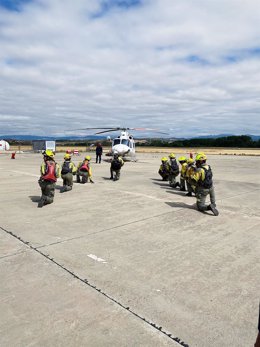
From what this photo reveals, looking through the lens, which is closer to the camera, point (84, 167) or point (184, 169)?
point (184, 169)

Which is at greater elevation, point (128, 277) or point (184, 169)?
point (184, 169)

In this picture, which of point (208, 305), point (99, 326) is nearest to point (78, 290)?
point (99, 326)

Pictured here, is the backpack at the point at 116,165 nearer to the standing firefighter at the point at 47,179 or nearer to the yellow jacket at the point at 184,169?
the yellow jacket at the point at 184,169

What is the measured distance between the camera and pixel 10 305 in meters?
3.34

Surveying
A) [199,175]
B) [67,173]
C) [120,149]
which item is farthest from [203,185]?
[120,149]

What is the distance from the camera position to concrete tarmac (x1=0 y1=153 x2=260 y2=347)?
293 centimetres

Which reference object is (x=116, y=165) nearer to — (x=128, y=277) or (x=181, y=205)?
(x=181, y=205)

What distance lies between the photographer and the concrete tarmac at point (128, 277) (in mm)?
2928

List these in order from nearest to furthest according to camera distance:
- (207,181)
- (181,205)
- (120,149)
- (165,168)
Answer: (207,181)
(181,205)
(165,168)
(120,149)

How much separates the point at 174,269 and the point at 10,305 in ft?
7.23

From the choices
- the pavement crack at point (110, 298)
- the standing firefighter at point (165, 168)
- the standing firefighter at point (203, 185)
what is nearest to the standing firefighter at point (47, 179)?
the pavement crack at point (110, 298)

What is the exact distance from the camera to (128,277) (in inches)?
160

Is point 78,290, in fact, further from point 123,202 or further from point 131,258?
point 123,202

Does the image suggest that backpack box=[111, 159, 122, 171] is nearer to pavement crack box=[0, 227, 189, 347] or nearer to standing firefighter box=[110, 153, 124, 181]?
standing firefighter box=[110, 153, 124, 181]
